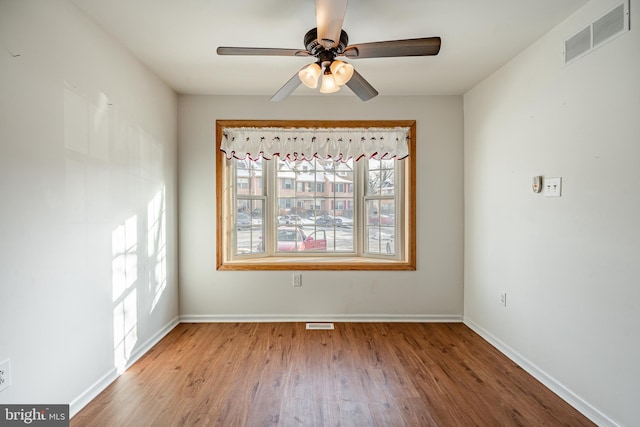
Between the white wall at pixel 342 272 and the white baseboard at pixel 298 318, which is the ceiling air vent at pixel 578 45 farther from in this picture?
the white baseboard at pixel 298 318

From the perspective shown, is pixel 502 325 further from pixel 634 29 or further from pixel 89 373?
pixel 89 373

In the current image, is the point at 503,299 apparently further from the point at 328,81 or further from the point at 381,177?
the point at 328,81

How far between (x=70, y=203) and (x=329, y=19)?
1743 millimetres

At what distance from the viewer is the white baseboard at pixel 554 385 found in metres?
1.72

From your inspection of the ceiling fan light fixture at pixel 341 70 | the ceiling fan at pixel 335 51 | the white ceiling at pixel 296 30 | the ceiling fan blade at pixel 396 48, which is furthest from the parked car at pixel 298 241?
the ceiling fan blade at pixel 396 48

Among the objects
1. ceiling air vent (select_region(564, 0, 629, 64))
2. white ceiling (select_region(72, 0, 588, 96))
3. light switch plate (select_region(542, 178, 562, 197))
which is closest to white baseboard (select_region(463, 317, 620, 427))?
light switch plate (select_region(542, 178, 562, 197))

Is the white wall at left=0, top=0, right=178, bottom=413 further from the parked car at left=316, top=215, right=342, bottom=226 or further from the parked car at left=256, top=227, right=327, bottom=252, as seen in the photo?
the parked car at left=316, top=215, right=342, bottom=226

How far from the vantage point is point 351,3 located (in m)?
1.78

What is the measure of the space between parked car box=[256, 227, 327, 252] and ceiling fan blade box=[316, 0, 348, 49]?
2.27 m

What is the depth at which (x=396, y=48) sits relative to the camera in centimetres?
171

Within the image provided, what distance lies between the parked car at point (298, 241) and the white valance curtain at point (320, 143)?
0.90 meters

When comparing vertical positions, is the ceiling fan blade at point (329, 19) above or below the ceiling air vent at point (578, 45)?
below

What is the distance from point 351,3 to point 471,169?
6.74 feet

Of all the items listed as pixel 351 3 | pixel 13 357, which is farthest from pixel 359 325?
pixel 351 3
